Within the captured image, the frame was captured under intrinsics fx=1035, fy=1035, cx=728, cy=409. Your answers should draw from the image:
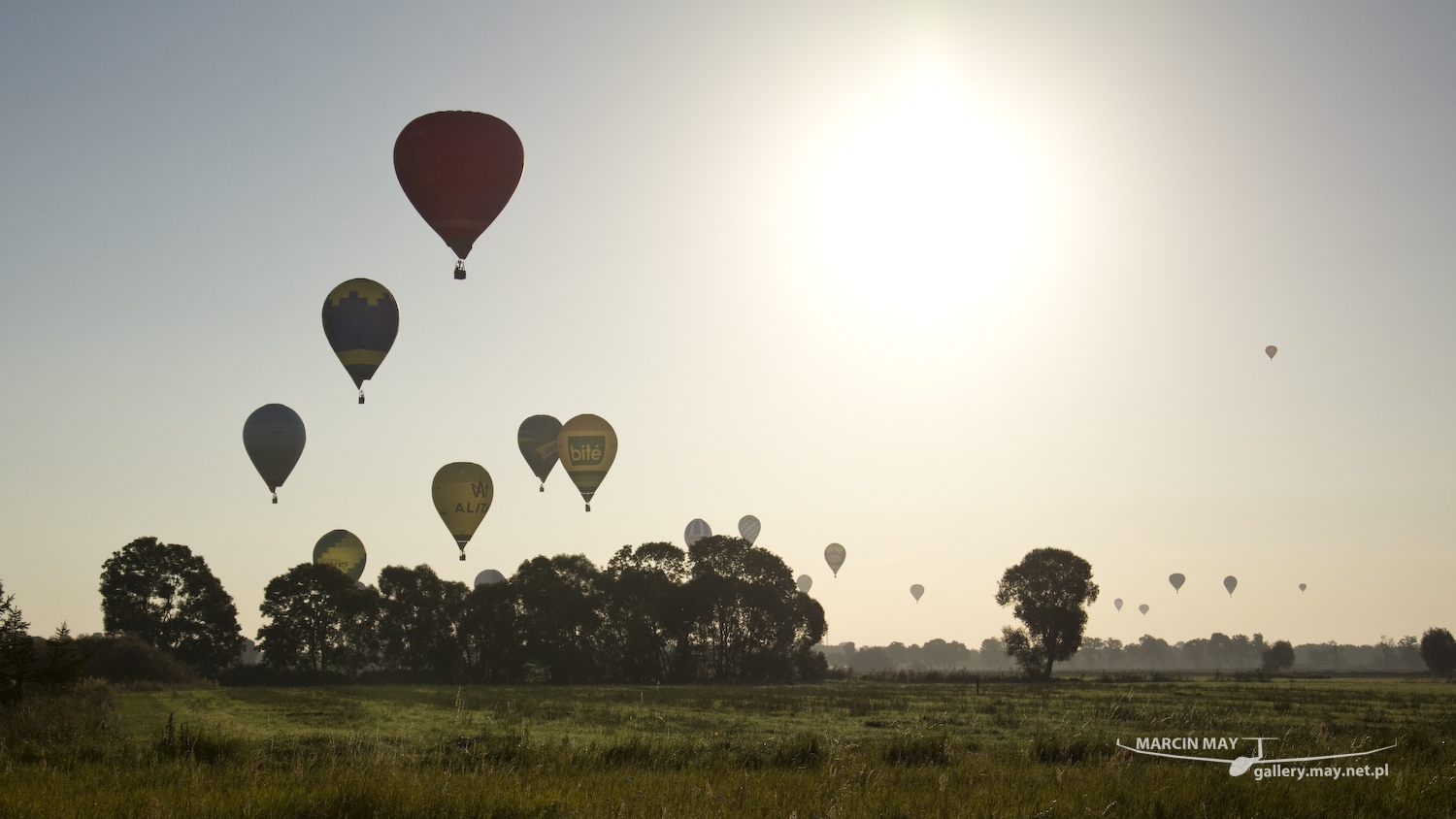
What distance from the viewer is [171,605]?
7875cm

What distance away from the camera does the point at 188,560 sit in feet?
260

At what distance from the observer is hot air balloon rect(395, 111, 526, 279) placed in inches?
1361

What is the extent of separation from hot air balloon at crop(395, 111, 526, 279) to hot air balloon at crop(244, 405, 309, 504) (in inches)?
903

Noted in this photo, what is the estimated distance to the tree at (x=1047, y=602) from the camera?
92.1 m

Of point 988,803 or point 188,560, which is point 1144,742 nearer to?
point 988,803

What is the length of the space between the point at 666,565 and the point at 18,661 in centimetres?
6372

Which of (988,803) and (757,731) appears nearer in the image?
(988,803)

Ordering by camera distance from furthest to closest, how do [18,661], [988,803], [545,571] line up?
[545,571] < [18,661] < [988,803]

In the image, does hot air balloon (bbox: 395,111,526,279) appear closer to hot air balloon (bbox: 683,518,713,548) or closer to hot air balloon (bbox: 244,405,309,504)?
hot air balloon (bbox: 244,405,309,504)

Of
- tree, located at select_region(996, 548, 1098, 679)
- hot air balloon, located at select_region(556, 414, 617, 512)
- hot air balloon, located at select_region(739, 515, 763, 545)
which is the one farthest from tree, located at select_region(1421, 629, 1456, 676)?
hot air balloon, located at select_region(556, 414, 617, 512)

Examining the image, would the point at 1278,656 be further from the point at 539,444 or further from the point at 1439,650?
the point at 539,444

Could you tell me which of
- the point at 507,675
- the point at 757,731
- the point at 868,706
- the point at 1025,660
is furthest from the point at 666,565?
the point at 757,731

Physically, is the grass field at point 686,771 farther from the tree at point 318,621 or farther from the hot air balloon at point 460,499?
the tree at point 318,621

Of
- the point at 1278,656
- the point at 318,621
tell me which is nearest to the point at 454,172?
the point at 318,621
